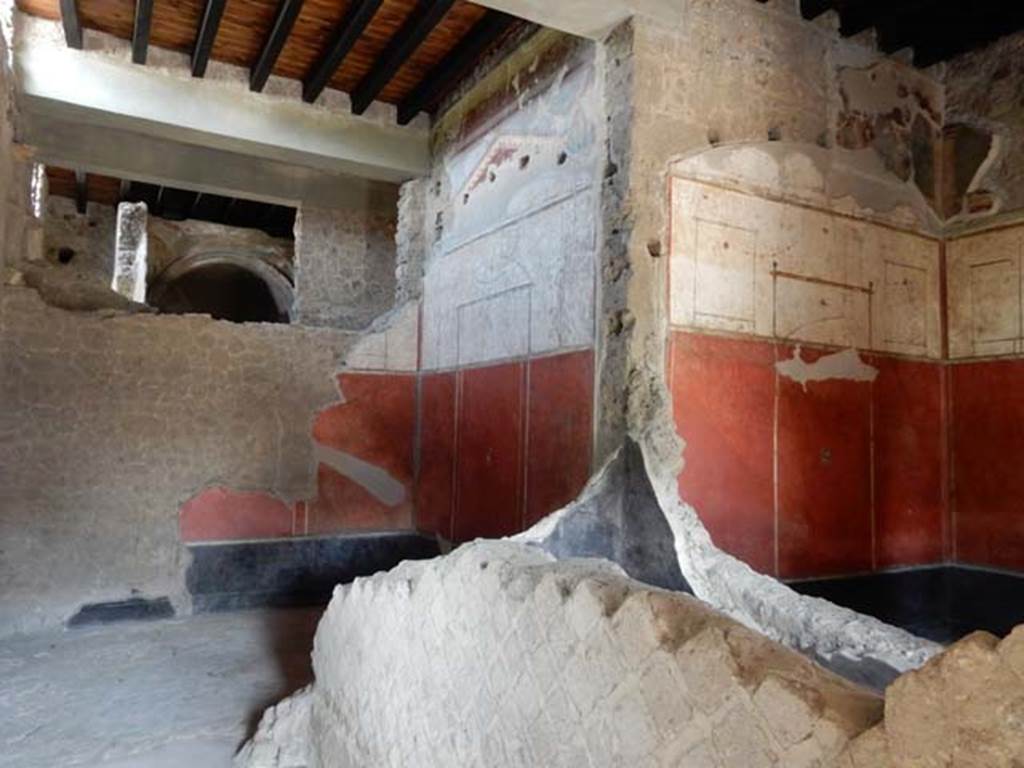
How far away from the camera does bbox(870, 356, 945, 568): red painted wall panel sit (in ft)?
15.1

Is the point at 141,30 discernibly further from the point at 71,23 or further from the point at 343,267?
the point at 343,267

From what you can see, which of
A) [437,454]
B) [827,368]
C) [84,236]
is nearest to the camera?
[827,368]

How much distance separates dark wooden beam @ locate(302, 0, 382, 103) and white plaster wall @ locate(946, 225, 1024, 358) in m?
4.24

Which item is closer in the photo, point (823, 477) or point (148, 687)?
point (148, 687)

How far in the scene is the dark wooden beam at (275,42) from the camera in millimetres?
4746

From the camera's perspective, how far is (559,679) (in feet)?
5.08

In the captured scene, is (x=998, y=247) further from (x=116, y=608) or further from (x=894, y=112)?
(x=116, y=608)

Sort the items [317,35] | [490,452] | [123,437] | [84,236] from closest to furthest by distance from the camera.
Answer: [490,452], [123,437], [317,35], [84,236]

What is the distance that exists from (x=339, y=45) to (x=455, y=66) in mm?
902

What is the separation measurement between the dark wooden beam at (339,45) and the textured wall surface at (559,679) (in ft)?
12.6

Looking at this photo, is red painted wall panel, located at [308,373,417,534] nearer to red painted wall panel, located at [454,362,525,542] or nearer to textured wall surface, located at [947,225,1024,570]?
red painted wall panel, located at [454,362,525,542]

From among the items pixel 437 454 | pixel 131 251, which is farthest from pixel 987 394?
pixel 131 251

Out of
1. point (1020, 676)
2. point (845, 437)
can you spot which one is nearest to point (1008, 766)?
point (1020, 676)

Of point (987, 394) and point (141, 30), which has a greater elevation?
point (141, 30)
